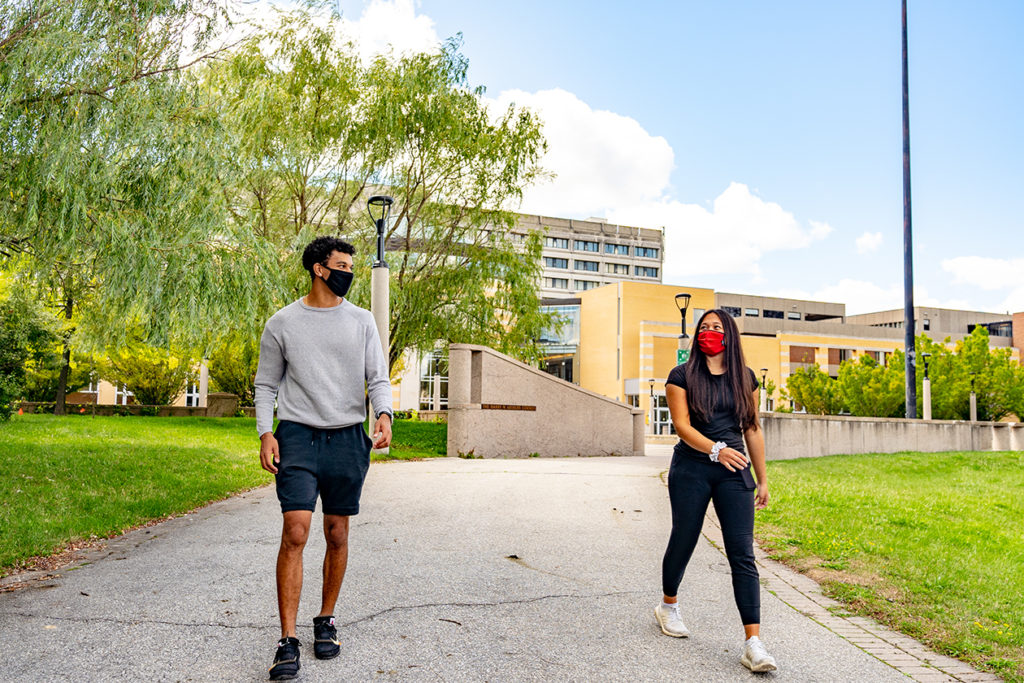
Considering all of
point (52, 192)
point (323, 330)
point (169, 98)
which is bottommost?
point (323, 330)

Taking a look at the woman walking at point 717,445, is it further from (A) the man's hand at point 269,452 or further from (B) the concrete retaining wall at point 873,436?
(B) the concrete retaining wall at point 873,436

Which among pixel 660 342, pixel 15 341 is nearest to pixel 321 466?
pixel 15 341

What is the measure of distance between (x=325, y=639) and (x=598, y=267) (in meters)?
102

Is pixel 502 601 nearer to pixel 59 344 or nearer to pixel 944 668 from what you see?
pixel 944 668

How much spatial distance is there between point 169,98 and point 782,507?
814cm

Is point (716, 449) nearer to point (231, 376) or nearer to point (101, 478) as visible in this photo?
point (101, 478)

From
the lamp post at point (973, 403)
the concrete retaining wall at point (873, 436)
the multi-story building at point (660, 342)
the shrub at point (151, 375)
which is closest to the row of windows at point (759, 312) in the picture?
the multi-story building at point (660, 342)

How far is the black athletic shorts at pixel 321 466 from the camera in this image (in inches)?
154

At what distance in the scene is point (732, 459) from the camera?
421cm

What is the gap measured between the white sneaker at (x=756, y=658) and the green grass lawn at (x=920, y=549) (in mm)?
1140

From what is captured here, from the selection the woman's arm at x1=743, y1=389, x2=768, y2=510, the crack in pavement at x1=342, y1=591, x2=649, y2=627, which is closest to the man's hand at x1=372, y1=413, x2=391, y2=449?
the crack in pavement at x1=342, y1=591, x2=649, y2=627

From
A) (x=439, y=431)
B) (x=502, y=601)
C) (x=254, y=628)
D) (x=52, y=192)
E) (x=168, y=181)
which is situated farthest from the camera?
(x=439, y=431)

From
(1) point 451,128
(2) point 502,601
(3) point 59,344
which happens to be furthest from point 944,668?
(3) point 59,344

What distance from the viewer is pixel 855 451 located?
18859 mm
